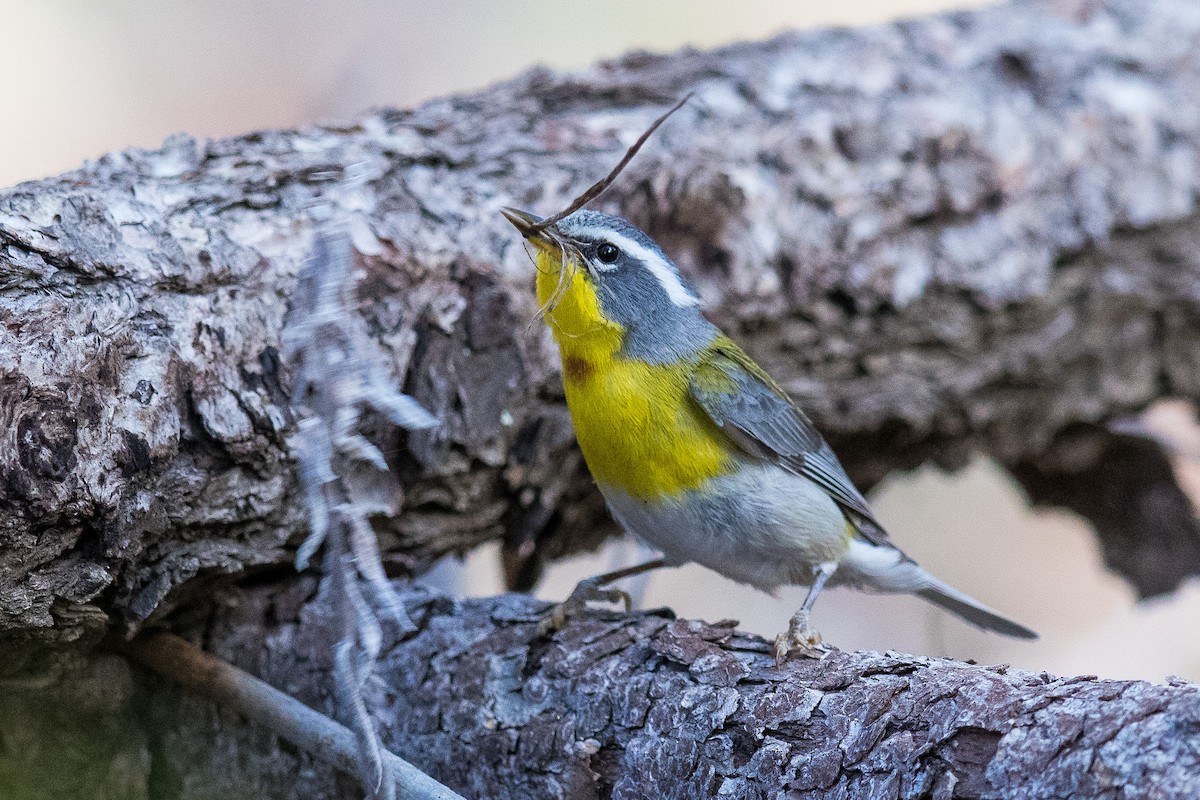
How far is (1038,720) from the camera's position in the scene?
2.25 meters

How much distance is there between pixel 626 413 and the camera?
3.47 metres

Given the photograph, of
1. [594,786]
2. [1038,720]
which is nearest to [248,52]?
[594,786]

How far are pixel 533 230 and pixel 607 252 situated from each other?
0.30 metres

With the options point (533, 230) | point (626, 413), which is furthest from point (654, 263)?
point (626, 413)

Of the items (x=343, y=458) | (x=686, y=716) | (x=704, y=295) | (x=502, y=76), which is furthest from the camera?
(x=502, y=76)

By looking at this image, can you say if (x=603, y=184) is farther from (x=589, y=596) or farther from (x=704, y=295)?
(x=704, y=295)

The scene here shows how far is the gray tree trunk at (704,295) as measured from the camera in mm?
2779

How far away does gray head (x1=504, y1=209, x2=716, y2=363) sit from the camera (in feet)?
12.0

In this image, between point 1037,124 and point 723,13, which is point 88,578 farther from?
point 723,13

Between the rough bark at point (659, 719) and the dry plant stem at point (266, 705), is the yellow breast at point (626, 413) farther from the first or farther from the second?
the dry plant stem at point (266, 705)

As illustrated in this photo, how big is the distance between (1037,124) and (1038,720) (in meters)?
3.82

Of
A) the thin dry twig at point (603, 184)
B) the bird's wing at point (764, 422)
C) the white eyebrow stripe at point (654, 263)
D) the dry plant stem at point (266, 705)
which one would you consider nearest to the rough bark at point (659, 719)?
the dry plant stem at point (266, 705)

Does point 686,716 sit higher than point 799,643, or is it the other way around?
point 799,643

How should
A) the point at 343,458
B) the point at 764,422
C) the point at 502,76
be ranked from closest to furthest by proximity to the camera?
the point at 343,458, the point at 764,422, the point at 502,76
